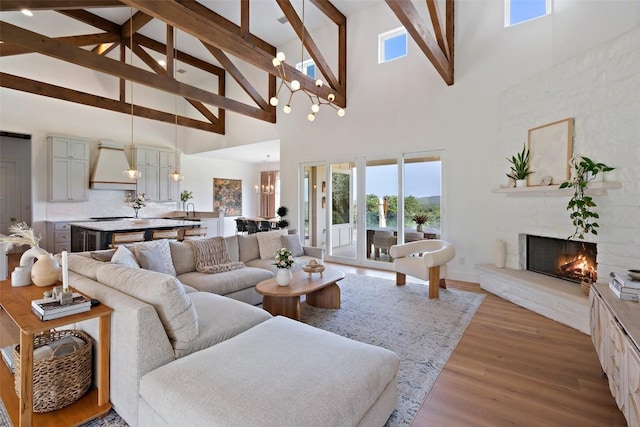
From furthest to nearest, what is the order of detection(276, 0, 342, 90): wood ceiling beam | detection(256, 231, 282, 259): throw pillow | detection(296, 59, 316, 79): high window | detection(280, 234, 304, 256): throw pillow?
detection(296, 59, 316, 79): high window
detection(276, 0, 342, 90): wood ceiling beam
detection(280, 234, 304, 256): throw pillow
detection(256, 231, 282, 259): throw pillow

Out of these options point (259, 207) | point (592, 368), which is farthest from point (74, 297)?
point (259, 207)

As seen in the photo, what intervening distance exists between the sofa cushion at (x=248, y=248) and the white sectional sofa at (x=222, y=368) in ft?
7.92

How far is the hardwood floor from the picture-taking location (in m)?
1.91

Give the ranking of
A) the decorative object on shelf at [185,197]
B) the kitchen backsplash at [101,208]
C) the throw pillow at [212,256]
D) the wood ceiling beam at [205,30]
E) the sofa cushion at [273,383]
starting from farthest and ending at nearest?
1. the decorative object on shelf at [185,197]
2. the kitchen backsplash at [101,208]
3. the throw pillow at [212,256]
4. the wood ceiling beam at [205,30]
5. the sofa cushion at [273,383]

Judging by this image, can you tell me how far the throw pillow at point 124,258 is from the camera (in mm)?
2850

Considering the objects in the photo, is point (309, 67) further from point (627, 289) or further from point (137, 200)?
point (627, 289)

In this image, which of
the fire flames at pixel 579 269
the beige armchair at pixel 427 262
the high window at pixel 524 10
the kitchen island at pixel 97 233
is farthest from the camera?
the kitchen island at pixel 97 233

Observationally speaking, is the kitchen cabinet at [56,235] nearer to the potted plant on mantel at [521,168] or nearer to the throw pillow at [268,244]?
the throw pillow at [268,244]

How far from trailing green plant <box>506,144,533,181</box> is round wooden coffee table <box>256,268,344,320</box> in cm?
283

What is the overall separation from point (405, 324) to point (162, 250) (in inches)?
112

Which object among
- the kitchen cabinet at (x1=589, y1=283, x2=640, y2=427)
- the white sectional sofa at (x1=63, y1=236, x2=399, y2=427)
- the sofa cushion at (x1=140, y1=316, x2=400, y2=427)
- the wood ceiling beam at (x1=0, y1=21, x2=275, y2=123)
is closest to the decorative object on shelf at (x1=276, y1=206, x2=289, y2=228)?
the wood ceiling beam at (x1=0, y1=21, x2=275, y2=123)

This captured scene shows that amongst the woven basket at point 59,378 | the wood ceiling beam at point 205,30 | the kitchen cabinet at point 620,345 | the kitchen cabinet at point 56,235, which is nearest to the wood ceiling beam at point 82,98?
the kitchen cabinet at point 56,235

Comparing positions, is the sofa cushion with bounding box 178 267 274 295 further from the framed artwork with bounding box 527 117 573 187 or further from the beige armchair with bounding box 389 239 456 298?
the framed artwork with bounding box 527 117 573 187

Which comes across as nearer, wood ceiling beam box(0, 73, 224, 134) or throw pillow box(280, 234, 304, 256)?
throw pillow box(280, 234, 304, 256)
